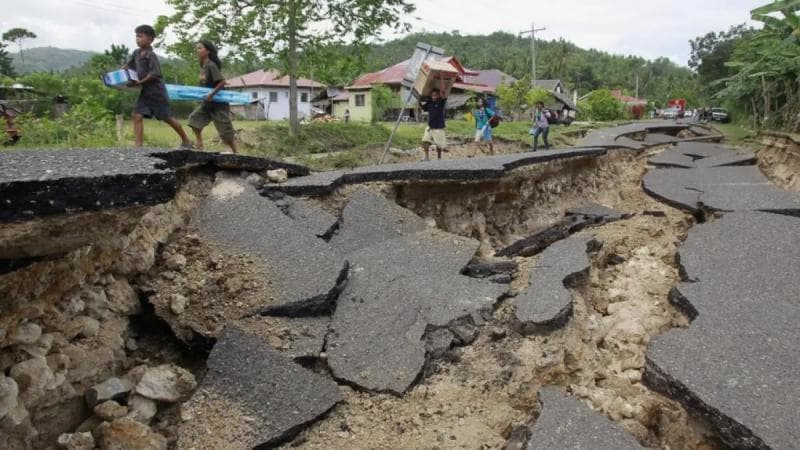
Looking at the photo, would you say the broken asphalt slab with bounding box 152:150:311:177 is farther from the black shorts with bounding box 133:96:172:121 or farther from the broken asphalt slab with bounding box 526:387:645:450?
the broken asphalt slab with bounding box 526:387:645:450

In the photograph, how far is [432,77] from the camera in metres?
8.29

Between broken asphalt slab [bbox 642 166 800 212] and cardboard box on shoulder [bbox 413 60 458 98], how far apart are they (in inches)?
133

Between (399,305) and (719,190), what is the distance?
5581mm

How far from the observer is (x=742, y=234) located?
15.5 feet

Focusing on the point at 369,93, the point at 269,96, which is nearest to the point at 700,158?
the point at 369,93

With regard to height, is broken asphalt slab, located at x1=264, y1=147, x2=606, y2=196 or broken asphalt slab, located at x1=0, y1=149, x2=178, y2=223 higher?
broken asphalt slab, located at x1=0, y1=149, x2=178, y2=223

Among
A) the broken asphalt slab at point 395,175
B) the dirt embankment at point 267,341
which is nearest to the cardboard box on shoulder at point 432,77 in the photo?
the broken asphalt slab at point 395,175

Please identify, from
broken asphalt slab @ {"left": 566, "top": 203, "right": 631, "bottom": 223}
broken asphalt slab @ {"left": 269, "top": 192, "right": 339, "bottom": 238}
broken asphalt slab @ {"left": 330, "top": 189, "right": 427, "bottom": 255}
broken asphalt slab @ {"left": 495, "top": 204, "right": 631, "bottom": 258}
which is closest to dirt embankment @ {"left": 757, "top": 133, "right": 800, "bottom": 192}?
broken asphalt slab @ {"left": 566, "top": 203, "right": 631, "bottom": 223}

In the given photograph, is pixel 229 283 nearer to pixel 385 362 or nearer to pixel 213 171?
pixel 385 362

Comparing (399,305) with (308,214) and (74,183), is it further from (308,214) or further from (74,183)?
(74,183)

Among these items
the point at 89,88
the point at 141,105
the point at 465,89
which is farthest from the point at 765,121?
the point at 465,89

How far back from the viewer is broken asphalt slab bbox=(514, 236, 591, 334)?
3.11 meters

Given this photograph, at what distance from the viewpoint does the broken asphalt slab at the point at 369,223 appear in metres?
4.10

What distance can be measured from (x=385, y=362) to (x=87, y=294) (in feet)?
5.04
